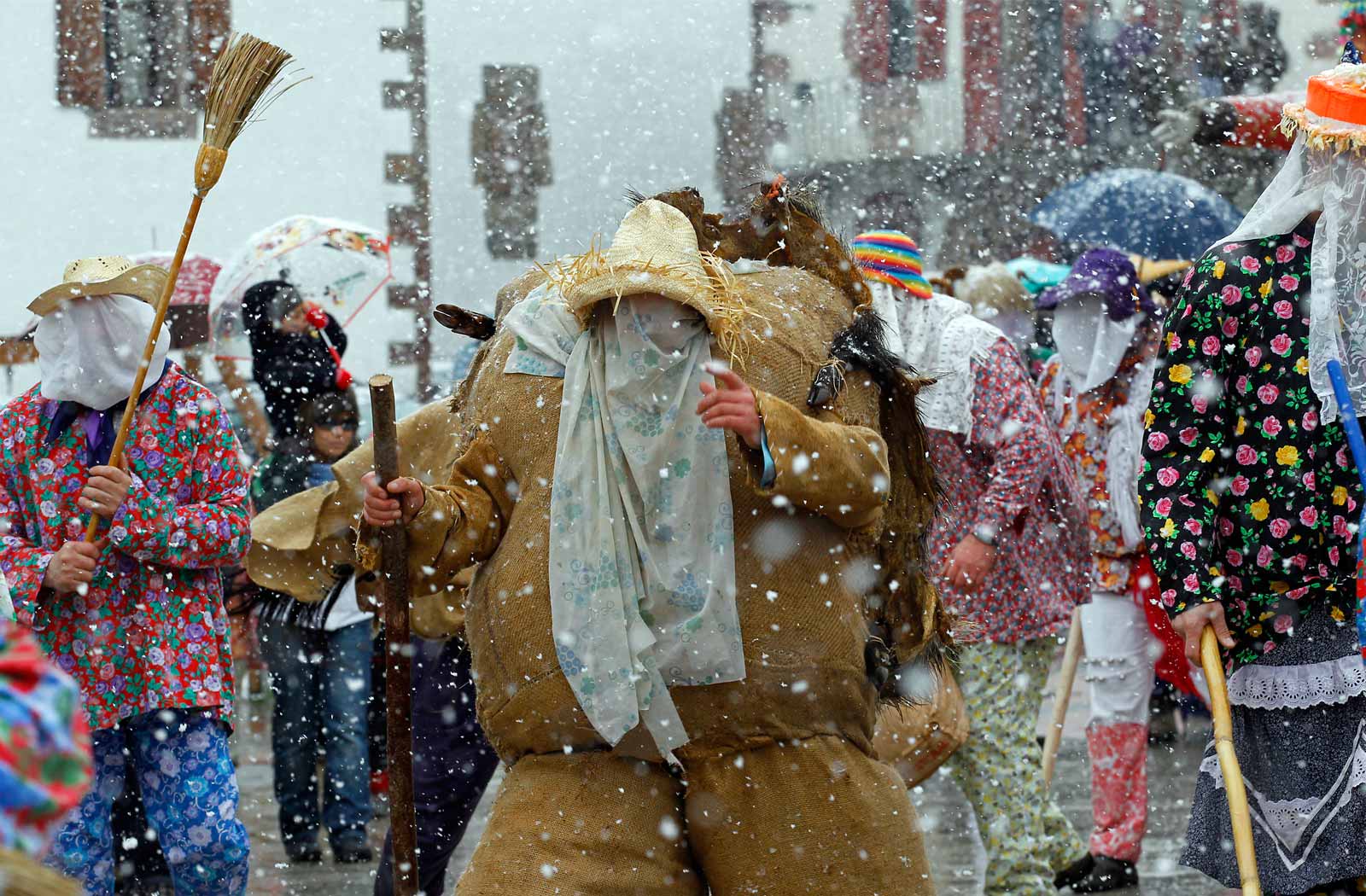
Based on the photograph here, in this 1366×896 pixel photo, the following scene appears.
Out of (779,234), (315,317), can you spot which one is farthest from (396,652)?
(315,317)

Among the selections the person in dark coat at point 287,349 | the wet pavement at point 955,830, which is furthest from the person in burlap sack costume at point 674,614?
the person in dark coat at point 287,349

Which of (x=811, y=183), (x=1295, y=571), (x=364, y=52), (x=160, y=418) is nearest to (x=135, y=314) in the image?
(x=160, y=418)

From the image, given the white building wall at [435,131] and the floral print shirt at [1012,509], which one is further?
the white building wall at [435,131]

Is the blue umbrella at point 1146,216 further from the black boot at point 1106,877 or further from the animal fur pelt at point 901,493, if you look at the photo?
the animal fur pelt at point 901,493

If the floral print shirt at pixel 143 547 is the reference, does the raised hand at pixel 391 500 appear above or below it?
above

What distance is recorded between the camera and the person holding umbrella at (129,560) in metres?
4.93

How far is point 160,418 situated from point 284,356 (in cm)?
276

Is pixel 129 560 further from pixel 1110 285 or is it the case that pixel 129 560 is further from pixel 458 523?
pixel 1110 285

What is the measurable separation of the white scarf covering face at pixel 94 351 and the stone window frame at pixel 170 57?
22.5 m

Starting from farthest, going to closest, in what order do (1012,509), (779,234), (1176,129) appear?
(1176,129), (1012,509), (779,234)

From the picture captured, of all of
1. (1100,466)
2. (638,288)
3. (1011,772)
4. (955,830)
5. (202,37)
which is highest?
(202,37)

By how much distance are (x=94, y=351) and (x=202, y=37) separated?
25.8 metres

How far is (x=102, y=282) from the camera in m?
5.13

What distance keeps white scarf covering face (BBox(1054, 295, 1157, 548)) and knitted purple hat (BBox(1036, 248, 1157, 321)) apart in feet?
0.10
